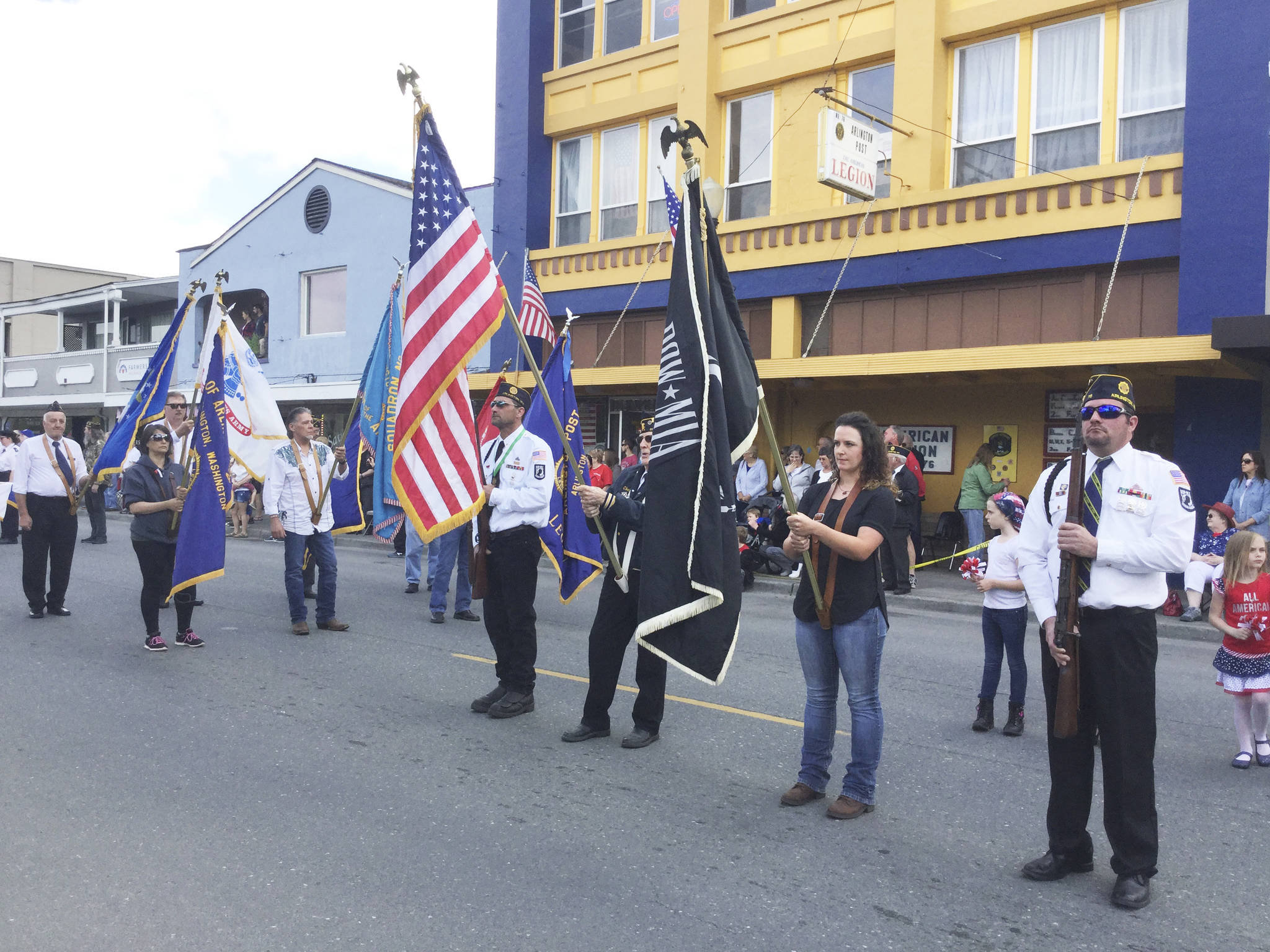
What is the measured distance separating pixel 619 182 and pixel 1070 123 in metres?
8.83

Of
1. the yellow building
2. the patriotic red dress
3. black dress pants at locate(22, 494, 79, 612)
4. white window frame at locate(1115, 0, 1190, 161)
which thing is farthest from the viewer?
white window frame at locate(1115, 0, 1190, 161)

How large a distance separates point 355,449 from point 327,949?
29.7 ft

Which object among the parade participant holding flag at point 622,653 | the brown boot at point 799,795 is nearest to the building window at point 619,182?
the parade participant holding flag at point 622,653

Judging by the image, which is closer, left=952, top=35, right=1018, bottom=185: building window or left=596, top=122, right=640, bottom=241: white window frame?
left=952, top=35, right=1018, bottom=185: building window

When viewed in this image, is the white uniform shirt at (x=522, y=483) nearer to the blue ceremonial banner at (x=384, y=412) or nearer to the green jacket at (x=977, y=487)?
the blue ceremonial banner at (x=384, y=412)

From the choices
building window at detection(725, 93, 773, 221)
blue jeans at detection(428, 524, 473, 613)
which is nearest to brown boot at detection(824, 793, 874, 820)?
blue jeans at detection(428, 524, 473, 613)

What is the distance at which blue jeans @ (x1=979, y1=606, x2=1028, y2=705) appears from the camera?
22.0 feet

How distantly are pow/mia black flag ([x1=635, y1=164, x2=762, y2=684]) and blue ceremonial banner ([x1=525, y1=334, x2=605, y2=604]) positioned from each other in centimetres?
407

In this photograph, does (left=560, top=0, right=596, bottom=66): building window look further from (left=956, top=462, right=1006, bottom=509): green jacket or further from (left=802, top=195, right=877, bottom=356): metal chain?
(left=956, top=462, right=1006, bottom=509): green jacket

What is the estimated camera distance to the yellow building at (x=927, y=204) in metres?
14.0

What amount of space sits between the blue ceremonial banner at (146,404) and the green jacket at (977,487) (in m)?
10.9

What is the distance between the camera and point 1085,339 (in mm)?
15078

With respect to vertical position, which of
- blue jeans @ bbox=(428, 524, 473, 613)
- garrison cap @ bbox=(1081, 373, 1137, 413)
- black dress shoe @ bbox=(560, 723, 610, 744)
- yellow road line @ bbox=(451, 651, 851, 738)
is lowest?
yellow road line @ bbox=(451, 651, 851, 738)

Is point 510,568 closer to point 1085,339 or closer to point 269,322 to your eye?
point 1085,339
